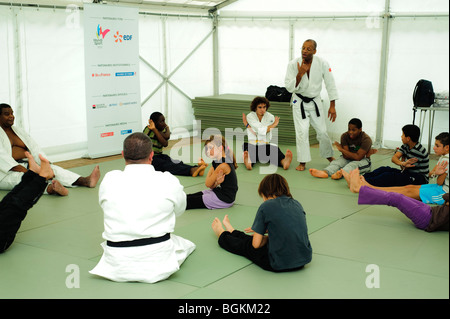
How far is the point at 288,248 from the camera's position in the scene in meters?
4.66

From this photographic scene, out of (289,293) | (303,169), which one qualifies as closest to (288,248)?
(289,293)

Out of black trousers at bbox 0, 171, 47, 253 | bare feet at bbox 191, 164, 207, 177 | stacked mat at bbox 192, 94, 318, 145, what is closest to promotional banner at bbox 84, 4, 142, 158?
stacked mat at bbox 192, 94, 318, 145

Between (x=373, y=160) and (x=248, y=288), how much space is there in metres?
5.95

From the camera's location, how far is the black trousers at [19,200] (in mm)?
4973

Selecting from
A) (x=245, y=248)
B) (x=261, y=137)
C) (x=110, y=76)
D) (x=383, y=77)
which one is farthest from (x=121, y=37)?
(x=245, y=248)

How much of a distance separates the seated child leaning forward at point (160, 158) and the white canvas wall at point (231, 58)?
6.83 ft

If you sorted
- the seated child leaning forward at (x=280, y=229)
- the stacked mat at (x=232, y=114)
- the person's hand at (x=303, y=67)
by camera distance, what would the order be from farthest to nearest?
the stacked mat at (x=232, y=114), the person's hand at (x=303, y=67), the seated child leaning forward at (x=280, y=229)

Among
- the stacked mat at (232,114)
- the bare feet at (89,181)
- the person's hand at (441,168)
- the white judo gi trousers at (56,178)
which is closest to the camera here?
the person's hand at (441,168)

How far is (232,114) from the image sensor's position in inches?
474

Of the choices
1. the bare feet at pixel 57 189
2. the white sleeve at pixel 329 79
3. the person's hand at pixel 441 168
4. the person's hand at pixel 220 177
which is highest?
the white sleeve at pixel 329 79

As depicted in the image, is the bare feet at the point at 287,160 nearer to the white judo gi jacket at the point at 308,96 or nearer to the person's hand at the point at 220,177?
the white judo gi jacket at the point at 308,96

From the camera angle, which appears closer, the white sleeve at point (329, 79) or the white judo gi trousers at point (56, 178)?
the white judo gi trousers at point (56, 178)

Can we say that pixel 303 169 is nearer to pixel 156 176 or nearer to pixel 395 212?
pixel 395 212

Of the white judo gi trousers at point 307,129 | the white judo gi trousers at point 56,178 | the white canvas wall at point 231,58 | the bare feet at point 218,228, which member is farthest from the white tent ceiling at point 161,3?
the bare feet at point 218,228
